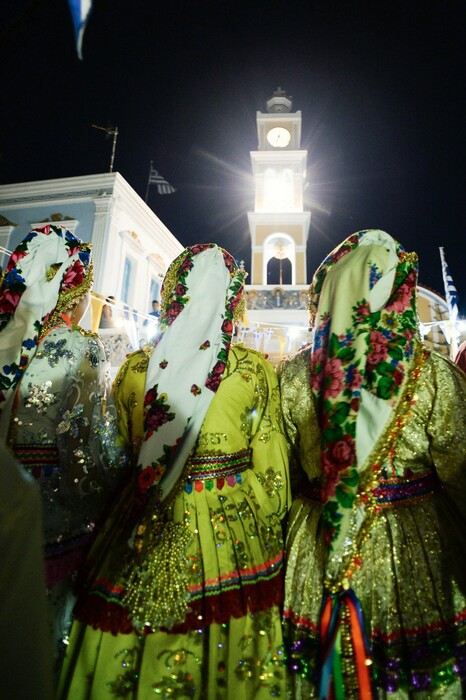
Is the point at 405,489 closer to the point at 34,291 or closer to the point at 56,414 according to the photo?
the point at 56,414

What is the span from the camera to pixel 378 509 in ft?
5.32

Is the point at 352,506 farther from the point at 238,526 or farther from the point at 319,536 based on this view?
the point at 238,526

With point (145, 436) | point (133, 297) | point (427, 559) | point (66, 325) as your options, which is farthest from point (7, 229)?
point (427, 559)

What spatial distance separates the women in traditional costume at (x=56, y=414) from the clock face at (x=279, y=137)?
57.0ft

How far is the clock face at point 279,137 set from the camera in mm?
16938

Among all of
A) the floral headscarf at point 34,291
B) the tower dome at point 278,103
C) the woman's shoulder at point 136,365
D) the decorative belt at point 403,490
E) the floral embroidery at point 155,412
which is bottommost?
the decorative belt at point 403,490

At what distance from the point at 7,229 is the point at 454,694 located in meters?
15.8

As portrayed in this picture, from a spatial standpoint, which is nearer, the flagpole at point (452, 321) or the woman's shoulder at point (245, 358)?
the woman's shoulder at point (245, 358)

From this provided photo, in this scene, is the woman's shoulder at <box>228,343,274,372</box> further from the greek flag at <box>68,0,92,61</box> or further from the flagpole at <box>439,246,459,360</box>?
the flagpole at <box>439,246,459,360</box>

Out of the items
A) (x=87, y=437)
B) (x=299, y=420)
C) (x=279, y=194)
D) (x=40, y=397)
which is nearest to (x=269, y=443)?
(x=299, y=420)

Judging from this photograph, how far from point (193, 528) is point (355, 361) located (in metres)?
0.98

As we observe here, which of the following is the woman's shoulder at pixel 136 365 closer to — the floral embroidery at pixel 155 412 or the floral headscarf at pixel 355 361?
the floral embroidery at pixel 155 412

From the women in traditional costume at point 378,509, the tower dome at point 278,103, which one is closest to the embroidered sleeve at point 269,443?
the women in traditional costume at point 378,509

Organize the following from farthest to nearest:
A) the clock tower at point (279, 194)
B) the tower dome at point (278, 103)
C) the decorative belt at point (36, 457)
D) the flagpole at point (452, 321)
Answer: the tower dome at point (278, 103), the clock tower at point (279, 194), the flagpole at point (452, 321), the decorative belt at point (36, 457)
